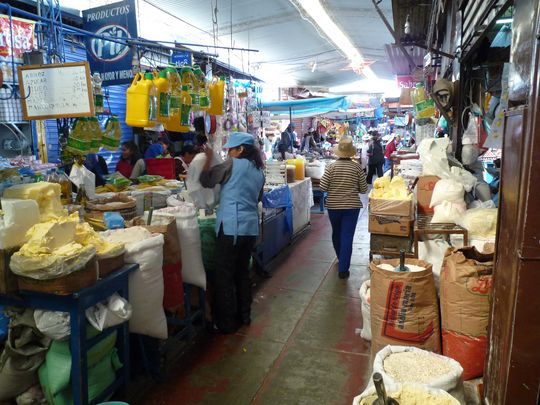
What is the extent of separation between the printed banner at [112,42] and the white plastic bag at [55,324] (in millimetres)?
2979

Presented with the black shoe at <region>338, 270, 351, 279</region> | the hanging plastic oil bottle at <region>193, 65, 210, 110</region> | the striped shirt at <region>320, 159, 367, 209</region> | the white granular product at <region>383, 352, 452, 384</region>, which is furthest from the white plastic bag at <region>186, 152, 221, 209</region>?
the black shoe at <region>338, 270, 351, 279</region>

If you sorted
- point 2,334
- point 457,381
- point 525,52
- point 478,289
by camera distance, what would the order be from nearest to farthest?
point 525,52 < point 457,381 < point 478,289 < point 2,334

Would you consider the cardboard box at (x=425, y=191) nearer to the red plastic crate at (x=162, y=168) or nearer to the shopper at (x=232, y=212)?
the shopper at (x=232, y=212)

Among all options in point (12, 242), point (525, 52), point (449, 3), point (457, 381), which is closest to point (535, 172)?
point (525, 52)

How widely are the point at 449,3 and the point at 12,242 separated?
19.6ft

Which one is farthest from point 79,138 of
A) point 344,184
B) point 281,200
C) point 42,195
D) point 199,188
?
point 281,200

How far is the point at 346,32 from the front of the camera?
8.98m

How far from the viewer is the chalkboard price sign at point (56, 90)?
3338 millimetres

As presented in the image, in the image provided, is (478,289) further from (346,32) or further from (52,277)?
(346,32)

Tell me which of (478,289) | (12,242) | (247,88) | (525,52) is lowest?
(478,289)

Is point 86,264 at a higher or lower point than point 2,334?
higher

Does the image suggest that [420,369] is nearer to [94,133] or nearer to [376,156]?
[94,133]

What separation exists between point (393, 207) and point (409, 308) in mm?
1325

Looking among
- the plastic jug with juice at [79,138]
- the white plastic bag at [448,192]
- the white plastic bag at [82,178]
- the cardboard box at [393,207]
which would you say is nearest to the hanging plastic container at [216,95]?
the plastic jug with juice at [79,138]
